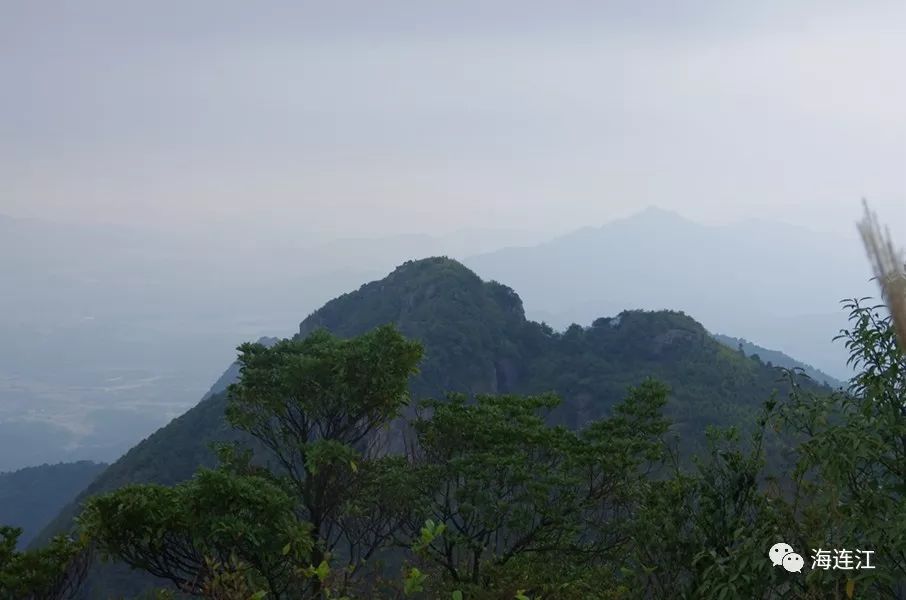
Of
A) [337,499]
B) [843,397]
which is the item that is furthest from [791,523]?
[337,499]

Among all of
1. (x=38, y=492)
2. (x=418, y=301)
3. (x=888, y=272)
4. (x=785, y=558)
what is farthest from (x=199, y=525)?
(x=38, y=492)

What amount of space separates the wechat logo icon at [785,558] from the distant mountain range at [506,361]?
124 ft

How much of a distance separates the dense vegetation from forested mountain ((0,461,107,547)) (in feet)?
240

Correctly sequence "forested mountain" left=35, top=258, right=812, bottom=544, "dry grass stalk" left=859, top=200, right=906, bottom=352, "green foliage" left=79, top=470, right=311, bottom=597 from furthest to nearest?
"forested mountain" left=35, top=258, right=812, bottom=544
"green foliage" left=79, top=470, right=311, bottom=597
"dry grass stalk" left=859, top=200, right=906, bottom=352

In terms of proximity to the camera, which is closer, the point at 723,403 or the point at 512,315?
the point at 723,403

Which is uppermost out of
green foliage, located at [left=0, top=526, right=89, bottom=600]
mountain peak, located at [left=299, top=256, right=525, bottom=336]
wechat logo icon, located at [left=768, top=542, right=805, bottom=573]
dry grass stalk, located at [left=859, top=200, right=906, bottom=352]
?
mountain peak, located at [left=299, top=256, right=525, bottom=336]

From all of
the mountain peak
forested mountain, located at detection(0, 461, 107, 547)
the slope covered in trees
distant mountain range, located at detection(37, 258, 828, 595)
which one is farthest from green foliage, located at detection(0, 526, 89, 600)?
forested mountain, located at detection(0, 461, 107, 547)

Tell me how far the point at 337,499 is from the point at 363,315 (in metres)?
53.5

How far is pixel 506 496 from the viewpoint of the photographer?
1162cm

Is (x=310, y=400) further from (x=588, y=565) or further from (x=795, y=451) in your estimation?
(x=795, y=451)

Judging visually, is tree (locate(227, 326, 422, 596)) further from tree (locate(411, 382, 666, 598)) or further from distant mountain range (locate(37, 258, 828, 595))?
distant mountain range (locate(37, 258, 828, 595))

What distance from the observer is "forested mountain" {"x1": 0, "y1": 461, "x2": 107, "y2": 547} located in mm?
77625

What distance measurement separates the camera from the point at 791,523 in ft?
20.8

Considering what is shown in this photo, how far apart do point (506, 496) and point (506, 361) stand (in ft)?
157
